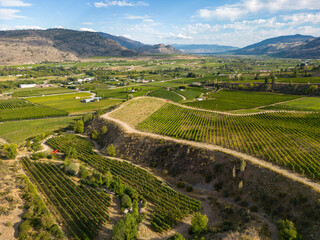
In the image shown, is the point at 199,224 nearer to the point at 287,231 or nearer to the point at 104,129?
the point at 287,231

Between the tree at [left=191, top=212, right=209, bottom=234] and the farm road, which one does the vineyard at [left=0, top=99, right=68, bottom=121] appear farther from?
the tree at [left=191, top=212, right=209, bottom=234]

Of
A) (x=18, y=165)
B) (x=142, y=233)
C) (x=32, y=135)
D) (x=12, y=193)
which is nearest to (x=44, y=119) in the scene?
(x=32, y=135)

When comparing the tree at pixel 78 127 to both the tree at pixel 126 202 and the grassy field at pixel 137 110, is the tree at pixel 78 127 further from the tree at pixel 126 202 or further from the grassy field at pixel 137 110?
the tree at pixel 126 202

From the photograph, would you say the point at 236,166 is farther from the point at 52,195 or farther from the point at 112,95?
the point at 112,95

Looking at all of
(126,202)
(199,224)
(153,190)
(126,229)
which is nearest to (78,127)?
(153,190)

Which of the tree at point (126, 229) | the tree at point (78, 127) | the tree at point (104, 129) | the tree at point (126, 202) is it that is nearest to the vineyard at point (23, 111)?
the tree at point (78, 127)
